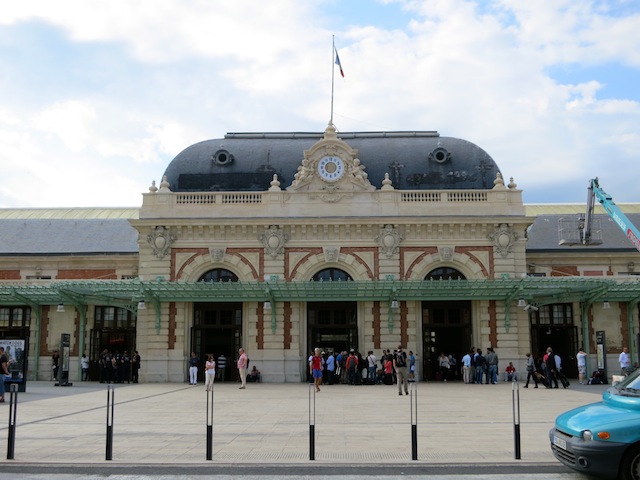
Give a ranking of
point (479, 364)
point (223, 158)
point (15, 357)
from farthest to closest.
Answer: point (223, 158) < point (479, 364) < point (15, 357)

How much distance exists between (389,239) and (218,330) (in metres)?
9.45

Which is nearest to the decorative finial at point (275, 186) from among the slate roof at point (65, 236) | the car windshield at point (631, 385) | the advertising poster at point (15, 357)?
the slate roof at point (65, 236)

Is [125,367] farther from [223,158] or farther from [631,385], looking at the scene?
[631,385]

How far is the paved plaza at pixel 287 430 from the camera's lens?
11.3m

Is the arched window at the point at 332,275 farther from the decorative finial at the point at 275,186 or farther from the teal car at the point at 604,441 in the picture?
the teal car at the point at 604,441

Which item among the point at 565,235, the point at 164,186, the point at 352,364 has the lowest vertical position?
the point at 352,364

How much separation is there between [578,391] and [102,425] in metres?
17.9

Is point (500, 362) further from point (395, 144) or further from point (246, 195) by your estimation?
point (246, 195)

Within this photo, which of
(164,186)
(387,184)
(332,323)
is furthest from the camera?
(164,186)

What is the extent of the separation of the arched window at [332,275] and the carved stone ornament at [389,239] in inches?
87.9

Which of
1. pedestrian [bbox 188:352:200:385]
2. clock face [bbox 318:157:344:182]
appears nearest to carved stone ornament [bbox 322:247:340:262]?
clock face [bbox 318:157:344:182]

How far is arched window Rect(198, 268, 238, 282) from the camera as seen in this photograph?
34.8 metres

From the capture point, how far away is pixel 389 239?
34156 mm

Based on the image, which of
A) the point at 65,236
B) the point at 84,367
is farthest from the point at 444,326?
the point at 65,236
